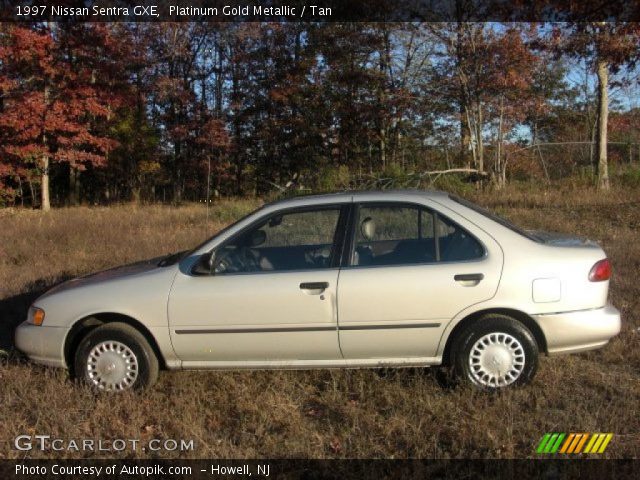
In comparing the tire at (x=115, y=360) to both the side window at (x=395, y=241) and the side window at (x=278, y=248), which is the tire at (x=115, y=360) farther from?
the side window at (x=395, y=241)

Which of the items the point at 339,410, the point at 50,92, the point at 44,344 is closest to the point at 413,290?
the point at 339,410

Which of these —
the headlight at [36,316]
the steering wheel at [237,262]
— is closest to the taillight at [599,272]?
the steering wheel at [237,262]

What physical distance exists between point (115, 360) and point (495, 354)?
2.79 meters

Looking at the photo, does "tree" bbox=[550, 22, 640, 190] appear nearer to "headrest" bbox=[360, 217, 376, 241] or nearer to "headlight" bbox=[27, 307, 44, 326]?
"headrest" bbox=[360, 217, 376, 241]

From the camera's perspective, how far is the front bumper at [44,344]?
437 cm

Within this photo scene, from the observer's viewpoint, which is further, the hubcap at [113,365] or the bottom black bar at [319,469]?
the hubcap at [113,365]

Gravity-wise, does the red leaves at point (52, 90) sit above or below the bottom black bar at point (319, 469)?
above

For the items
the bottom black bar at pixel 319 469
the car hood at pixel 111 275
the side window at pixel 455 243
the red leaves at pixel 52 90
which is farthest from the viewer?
the red leaves at pixel 52 90

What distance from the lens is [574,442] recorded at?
11.1ft

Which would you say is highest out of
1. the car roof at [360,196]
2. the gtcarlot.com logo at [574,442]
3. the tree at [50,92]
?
the tree at [50,92]

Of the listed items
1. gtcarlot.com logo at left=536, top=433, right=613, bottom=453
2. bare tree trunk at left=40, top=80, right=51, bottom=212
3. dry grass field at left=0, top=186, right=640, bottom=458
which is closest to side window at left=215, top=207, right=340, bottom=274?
dry grass field at left=0, top=186, right=640, bottom=458

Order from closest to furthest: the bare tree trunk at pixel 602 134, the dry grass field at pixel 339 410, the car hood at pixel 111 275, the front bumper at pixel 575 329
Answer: the dry grass field at pixel 339 410
the front bumper at pixel 575 329
the car hood at pixel 111 275
the bare tree trunk at pixel 602 134

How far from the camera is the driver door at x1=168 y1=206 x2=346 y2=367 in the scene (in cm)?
408

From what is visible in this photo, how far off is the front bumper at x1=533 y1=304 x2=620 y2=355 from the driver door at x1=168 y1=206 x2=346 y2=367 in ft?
4.94
